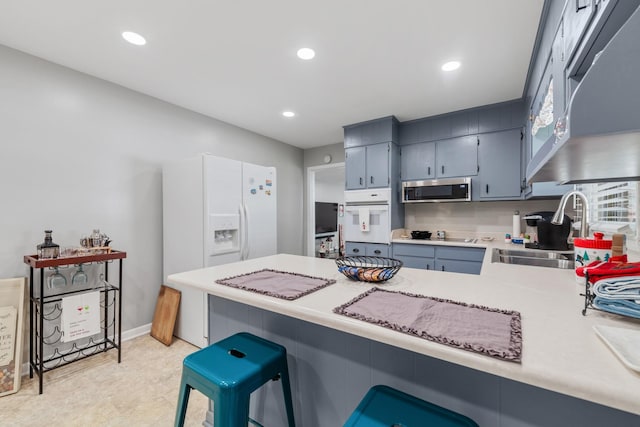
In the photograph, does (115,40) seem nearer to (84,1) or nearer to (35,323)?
(84,1)

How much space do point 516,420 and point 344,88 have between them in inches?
107

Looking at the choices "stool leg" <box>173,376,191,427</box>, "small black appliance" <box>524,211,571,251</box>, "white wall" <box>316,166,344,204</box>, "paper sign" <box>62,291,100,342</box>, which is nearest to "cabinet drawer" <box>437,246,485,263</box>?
"small black appliance" <box>524,211,571,251</box>

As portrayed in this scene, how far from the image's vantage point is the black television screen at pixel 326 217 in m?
6.67

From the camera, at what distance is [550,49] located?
1609 millimetres

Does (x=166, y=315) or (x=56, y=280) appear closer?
(x=56, y=280)

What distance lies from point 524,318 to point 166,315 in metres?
2.96

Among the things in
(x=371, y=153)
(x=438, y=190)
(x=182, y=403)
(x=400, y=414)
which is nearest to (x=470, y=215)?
(x=438, y=190)

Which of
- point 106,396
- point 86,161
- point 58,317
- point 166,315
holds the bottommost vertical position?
point 106,396

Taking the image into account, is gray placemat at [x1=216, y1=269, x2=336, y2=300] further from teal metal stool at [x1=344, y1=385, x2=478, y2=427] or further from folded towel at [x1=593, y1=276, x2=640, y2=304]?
folded towel at [x1=593, y1=276, x2=640, y2=304]

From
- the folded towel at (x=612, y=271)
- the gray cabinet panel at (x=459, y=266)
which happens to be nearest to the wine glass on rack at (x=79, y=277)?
the folded towel at (x=612, y=271)

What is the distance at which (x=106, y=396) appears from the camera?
74.8 inches

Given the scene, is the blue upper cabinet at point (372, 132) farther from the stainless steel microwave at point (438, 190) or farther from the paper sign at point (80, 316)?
the paper sign at point (80, 316)

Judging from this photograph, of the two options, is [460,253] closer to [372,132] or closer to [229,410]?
[372,132]

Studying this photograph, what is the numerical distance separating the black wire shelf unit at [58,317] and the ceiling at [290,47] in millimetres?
1604
